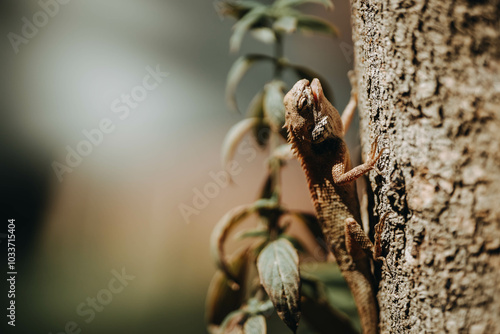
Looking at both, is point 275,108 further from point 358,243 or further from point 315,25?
point 358,243

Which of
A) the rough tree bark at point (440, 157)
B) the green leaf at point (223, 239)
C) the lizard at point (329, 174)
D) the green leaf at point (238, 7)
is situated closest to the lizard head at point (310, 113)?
the lizard at point (329, 174)

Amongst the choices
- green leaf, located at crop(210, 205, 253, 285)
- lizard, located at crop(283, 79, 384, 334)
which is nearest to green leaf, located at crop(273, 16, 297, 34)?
lizard, located at crop(283, 79, 384, 334)

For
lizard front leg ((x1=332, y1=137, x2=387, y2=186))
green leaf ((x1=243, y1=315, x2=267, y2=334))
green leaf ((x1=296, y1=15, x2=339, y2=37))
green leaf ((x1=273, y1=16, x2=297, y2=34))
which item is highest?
green leaf ((x1=296, y1=15, x2=339, y2=37))

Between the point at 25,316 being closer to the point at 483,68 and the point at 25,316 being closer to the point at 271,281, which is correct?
the point at 271,281

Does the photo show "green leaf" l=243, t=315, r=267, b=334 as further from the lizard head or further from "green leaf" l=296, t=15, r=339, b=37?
"green leaf" l=296, t=15, r=339, b=37

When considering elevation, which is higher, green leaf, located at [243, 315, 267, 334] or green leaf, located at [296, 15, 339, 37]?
green leaf, located at [296, 15, 339, 37]

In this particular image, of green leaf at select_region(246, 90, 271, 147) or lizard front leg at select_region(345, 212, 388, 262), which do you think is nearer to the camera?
lizard front leg at select_region(345, 212, 388, 262)

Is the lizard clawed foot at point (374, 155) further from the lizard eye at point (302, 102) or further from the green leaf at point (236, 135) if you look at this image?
the green leaf at point (236, 135)
